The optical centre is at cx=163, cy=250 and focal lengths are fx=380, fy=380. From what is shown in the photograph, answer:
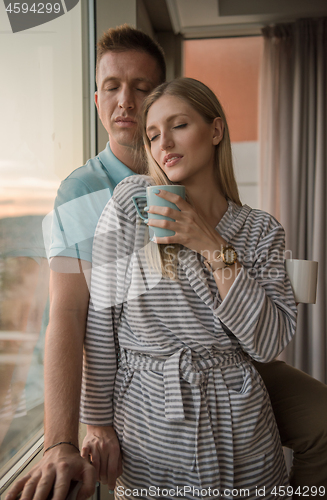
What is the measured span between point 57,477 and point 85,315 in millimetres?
311

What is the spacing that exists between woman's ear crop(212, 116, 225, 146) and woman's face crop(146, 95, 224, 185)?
1.4 inches

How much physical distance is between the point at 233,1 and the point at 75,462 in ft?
8.91

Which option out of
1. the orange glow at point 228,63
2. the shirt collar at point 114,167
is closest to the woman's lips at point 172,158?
the shirt collar at point 114,167

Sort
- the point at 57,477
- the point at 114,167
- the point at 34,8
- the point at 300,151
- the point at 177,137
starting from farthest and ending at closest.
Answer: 1. the point at 300,151
2. the point at 114,167
3. the point at 177,137
4. the point at 34,8
5. the point at 57,477

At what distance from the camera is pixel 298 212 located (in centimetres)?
262

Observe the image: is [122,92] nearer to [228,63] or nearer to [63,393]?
[63,393]

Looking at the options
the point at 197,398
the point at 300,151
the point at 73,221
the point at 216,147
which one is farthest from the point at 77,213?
the point at 300,151

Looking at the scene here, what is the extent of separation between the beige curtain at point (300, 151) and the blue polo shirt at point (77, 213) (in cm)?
187

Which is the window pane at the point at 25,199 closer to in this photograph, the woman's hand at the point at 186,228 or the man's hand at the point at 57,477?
the man's hand at the point at 57,477

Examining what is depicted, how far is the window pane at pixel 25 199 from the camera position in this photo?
697mm

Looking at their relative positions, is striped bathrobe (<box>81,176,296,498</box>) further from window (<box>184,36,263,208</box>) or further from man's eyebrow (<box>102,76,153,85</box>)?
window (<box>184,36,263,208</box>)

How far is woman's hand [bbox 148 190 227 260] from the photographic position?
0.76 meters

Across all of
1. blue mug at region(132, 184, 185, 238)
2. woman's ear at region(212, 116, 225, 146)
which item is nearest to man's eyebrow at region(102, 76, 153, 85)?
woman's ear at region(212, 116, 225, 146)

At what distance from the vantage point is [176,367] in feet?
2.46
